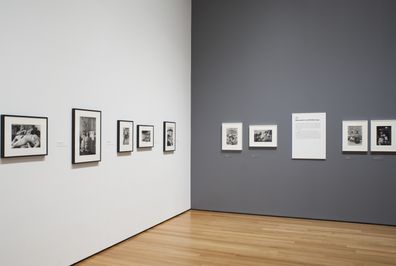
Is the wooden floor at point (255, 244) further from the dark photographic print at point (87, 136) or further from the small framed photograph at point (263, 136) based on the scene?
the small framed photograph at point (263, 136)

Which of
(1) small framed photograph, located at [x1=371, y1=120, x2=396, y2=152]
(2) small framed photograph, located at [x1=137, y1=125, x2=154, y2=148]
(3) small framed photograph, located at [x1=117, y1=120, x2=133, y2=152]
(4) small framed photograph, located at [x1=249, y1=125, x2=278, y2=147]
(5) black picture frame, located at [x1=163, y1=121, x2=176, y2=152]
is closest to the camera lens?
(3) small framed photograph, located at [x1=117, y1=120, x2=133, y2=152]

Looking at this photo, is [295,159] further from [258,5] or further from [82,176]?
[82,176]

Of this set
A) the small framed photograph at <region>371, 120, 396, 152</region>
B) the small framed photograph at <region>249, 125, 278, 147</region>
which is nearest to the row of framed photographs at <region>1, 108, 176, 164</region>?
the small framed photograph at <region>249, 125, 278, 147</region>

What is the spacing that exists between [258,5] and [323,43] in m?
2.12

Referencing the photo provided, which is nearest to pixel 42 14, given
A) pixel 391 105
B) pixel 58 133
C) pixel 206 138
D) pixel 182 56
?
pixel 58 133

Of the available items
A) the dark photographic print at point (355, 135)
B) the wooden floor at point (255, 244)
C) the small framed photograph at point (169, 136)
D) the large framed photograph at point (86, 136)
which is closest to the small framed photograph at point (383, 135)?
the dark photographic print at point (355, 135)

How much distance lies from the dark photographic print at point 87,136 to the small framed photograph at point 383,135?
666cm

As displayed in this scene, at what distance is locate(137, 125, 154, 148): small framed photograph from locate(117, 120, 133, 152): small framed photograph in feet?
1.08

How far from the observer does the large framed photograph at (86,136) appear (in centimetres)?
614

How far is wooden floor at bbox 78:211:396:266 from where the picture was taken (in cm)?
629

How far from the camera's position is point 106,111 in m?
7.01

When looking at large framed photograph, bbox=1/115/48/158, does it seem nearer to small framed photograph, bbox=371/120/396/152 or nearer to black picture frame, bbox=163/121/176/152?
black picture frame, bbox=163/121/176/152

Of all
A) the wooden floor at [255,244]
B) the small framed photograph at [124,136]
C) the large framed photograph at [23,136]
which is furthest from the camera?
the small framed photograph at [124,136]

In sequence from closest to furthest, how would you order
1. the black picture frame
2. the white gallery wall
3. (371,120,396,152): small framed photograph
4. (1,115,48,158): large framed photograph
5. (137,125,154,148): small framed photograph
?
(1,115,48,158): large framed photograph, the white gallery wall, (137,125,154,148): small framed photograph, (371,120,396,152): small framed photograph, the black picture frame
